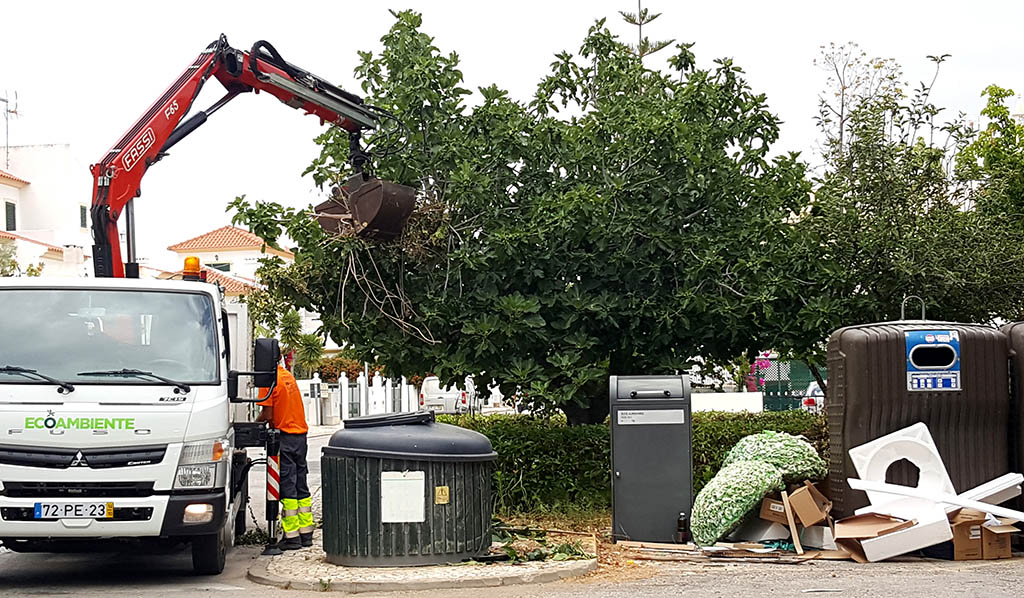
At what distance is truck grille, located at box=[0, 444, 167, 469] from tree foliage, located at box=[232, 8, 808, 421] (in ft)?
13.5

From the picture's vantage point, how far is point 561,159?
13.0m

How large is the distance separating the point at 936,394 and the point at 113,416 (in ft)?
21.3

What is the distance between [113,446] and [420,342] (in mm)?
4455

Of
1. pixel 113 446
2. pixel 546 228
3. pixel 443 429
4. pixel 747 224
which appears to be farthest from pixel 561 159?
pixel 113 446

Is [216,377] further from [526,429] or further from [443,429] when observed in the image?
[526,429]

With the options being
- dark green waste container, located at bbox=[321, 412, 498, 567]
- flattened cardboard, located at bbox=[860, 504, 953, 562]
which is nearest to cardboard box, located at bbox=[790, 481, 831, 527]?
flattened cardboard, located at bbox=[860, 504, 953, 562]

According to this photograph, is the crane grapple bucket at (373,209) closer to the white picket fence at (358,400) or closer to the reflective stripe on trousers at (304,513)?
the reflective stripe on trousers at (304,513)

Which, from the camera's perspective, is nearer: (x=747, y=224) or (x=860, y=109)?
(x=747, y=224)

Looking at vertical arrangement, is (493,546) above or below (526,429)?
below

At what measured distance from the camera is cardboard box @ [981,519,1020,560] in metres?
9.59

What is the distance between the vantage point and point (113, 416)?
882 cm

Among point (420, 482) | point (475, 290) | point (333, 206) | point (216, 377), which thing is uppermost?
point (333, 206)

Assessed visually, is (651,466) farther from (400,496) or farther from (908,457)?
(400,496)

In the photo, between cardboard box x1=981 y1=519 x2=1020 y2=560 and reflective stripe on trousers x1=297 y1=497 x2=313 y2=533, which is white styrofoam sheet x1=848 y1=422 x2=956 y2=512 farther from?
reflective stripe on trousers x1=297 y1=497 x2=313 y2=533
